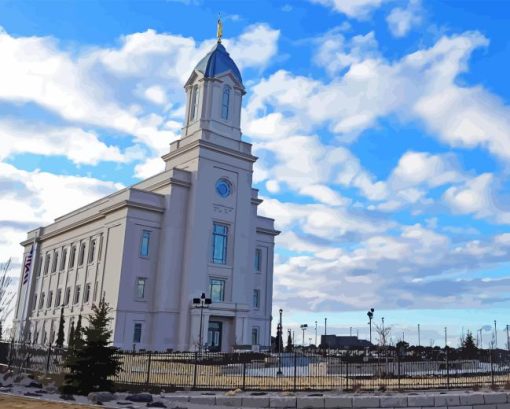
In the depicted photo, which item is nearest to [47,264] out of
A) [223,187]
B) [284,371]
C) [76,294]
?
[76,294]

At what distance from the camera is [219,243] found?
48.4 m

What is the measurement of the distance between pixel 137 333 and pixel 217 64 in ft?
81.8

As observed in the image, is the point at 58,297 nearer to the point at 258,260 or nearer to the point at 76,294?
the point at 76,294

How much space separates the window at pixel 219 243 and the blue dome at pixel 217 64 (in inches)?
552

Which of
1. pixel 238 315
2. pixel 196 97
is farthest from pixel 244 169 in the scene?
pixel 238 315

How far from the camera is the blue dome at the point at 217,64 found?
5181 centimetres

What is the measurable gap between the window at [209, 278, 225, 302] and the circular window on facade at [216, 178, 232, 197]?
24.5 feet

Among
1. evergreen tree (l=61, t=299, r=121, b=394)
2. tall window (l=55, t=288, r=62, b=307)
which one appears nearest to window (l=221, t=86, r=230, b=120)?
tall window (l=55, t=288, r=62, b=307)

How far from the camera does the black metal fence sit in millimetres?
22047

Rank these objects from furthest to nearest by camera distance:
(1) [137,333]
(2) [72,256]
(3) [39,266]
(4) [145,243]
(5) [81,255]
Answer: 1. (3) [39,266]
2. (2) [72,256]
3. (5) [81,255]
4. (4) [145,243]
5. (1) [137,333]

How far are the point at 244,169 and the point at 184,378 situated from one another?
96.3 ft

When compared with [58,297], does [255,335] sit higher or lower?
lower

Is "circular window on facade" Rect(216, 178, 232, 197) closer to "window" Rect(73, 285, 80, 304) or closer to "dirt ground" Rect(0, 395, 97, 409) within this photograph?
"window" Rect(73, 285, 80, 304)

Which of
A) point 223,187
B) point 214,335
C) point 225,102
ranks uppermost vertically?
point 225,102
